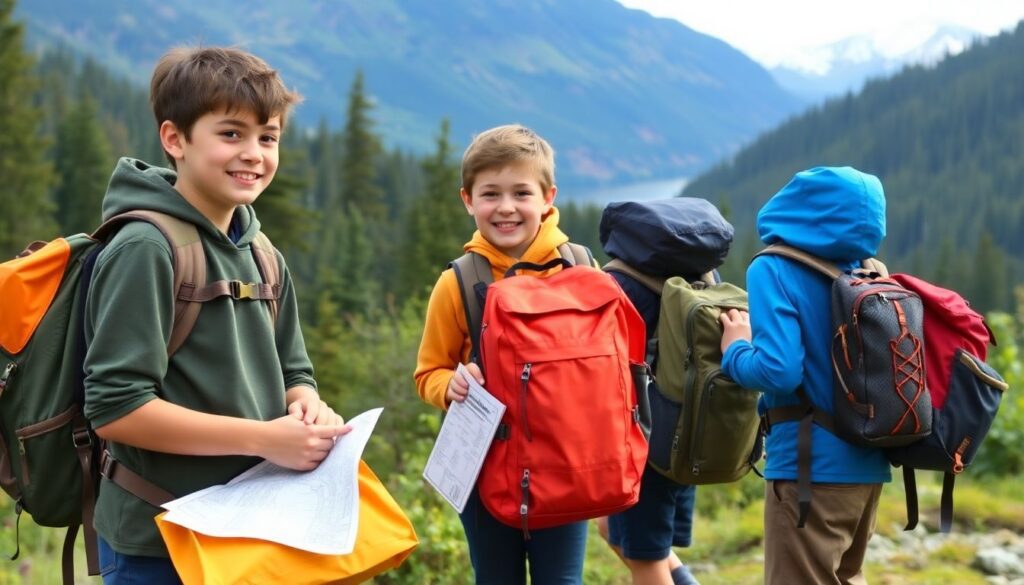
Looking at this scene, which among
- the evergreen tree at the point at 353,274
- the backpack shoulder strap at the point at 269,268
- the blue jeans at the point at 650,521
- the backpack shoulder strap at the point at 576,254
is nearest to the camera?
the backpack shoulder strap at the point at 269,268

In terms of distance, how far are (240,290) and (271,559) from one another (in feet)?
2.02

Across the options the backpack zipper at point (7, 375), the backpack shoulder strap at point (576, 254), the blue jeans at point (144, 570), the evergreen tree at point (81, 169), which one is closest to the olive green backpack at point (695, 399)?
the backpack shoulder strap at point (576, 254)

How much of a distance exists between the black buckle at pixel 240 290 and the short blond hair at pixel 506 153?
1.07m

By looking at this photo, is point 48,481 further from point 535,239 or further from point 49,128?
point 49,128

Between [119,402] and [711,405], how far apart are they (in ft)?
6.61

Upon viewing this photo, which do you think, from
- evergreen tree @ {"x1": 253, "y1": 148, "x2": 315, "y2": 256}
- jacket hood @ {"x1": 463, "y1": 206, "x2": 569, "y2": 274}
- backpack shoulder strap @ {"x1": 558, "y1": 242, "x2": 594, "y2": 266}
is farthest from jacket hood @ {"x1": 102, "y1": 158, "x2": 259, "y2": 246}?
evergreen tree @ {"x1": 253, "y1": 148, "x2": 315, "y2": 256}

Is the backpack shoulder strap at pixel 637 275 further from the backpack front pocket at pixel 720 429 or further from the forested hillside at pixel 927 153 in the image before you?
the forested hillside at pixel 927 153

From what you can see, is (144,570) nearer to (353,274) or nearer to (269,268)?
(269,268)

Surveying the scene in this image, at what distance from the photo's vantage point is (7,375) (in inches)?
84.7

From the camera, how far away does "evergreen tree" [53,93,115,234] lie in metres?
57.4

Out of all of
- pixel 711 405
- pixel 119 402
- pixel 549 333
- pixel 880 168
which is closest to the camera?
pixel 119 402

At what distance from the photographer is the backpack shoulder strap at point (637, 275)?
3578 mm

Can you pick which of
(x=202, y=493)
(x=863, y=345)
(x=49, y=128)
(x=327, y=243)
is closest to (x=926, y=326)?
(x=863, y=345)

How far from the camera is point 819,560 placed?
3148mm
